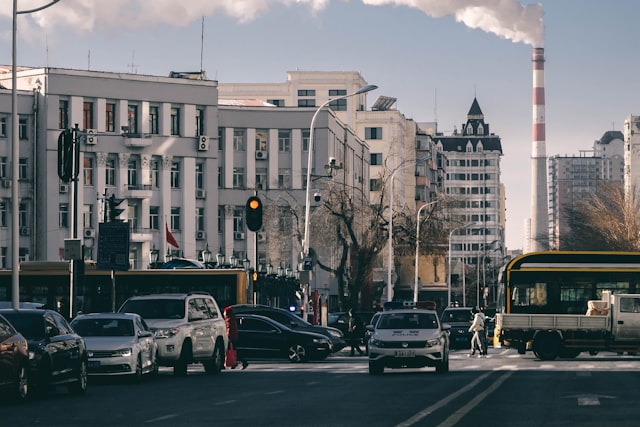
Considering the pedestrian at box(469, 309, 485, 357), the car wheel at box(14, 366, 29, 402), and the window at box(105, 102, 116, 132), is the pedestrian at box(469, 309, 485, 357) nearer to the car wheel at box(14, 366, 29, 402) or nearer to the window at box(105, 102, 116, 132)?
the car wheel at box(14, 366, 29, 402)

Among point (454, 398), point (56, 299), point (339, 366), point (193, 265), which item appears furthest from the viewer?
point (193, 265)

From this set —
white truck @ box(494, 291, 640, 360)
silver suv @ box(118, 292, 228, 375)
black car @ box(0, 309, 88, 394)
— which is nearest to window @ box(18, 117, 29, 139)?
white truck @ box(494, 291, 640, 360)

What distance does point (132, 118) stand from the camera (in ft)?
331

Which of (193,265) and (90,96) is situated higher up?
(90,96)

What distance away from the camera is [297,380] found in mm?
31891

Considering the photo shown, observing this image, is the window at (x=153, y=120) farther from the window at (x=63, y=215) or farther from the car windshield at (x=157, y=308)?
the car windshield at (x=157, y=308)

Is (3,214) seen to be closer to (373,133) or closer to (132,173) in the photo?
(132,173)

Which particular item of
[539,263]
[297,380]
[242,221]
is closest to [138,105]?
[242,221]

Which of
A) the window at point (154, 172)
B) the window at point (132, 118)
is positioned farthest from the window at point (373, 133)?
the window at point (132, 118)

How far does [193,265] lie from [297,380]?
2921 centimetres

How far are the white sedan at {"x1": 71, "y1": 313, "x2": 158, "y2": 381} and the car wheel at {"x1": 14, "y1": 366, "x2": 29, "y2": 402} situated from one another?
21.8 feet

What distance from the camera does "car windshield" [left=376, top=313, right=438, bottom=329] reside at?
35.7m

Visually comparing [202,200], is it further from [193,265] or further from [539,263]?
[539,263]

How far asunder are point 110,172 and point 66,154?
5959 cm
